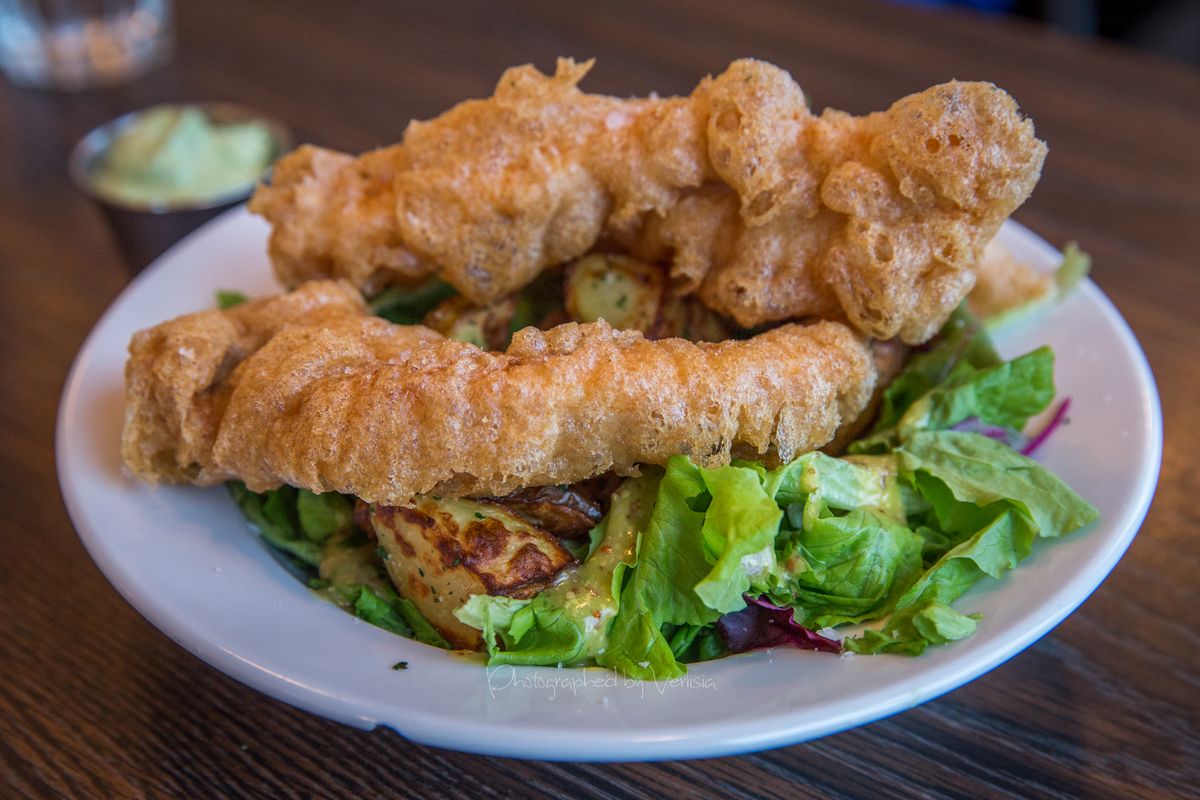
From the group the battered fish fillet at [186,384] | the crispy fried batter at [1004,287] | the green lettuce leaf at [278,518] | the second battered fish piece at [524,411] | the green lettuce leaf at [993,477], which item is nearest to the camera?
the second battered fish piece at [524,411]

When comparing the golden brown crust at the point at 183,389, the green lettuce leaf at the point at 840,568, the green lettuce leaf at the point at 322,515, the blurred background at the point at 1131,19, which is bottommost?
the green lettuce leaf at the point at 322,515

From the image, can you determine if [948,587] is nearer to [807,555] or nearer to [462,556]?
[807,555]

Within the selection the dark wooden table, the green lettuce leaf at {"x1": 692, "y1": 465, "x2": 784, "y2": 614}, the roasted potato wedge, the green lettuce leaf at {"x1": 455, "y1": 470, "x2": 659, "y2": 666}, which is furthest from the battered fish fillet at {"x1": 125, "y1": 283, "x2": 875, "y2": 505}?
the dark wooden table

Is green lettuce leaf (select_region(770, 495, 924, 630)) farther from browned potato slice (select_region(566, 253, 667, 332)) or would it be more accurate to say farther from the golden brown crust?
the golden brown crust

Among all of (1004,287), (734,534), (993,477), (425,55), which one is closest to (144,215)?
(425,55)

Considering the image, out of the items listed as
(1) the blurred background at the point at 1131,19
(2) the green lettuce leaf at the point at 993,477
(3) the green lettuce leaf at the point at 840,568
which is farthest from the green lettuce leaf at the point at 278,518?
(1) the blurred background at the point at 1131,19

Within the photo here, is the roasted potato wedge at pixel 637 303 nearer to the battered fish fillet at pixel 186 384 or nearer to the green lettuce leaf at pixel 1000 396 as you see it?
the battered fish fillet at pixel 186 384
